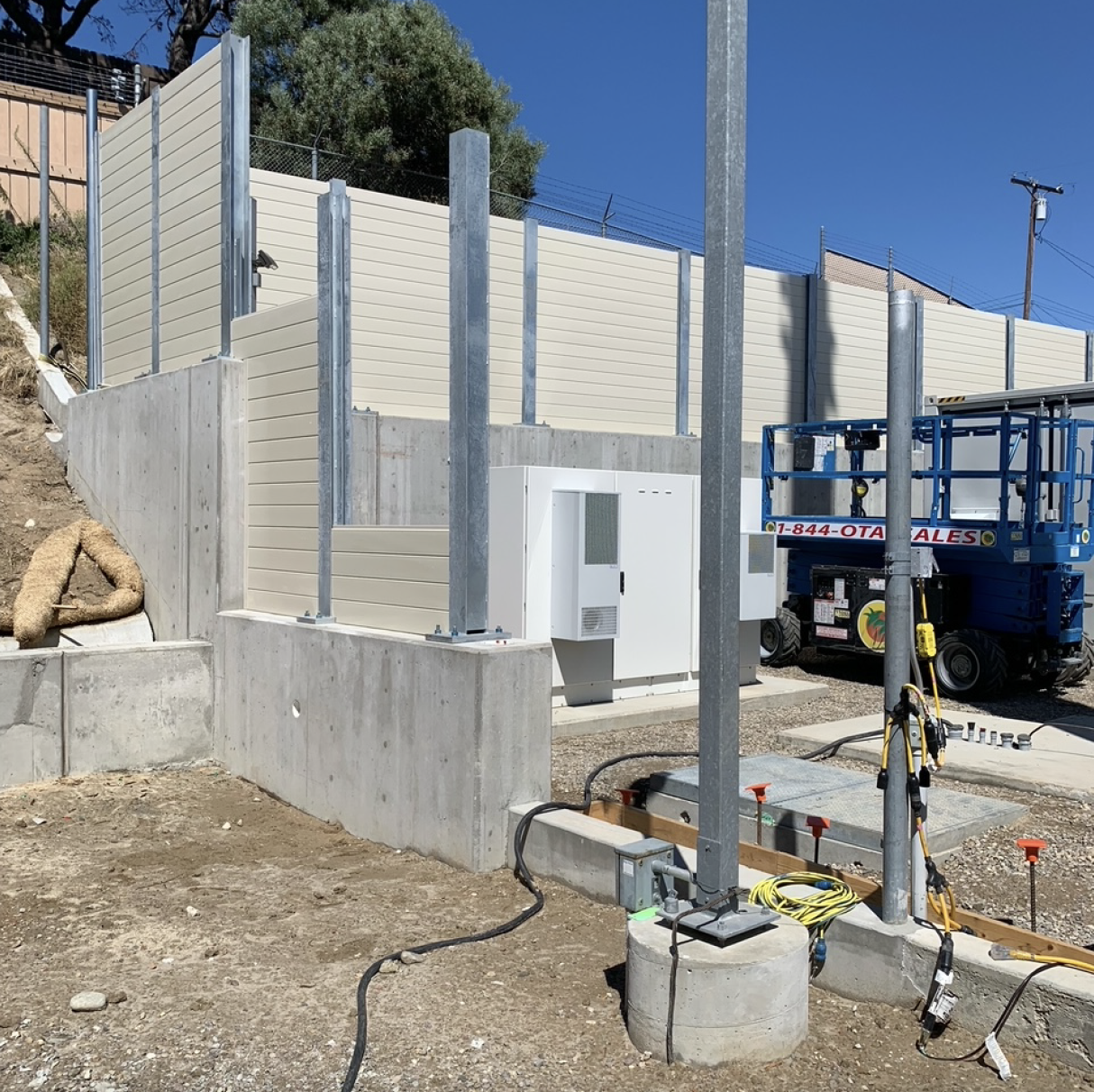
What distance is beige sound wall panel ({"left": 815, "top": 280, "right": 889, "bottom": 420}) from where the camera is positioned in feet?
58.5

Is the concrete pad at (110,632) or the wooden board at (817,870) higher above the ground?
the concrete pad at (110,632)

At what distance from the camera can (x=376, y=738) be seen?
22.5ft

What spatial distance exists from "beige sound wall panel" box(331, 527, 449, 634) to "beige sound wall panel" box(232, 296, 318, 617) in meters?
0.41

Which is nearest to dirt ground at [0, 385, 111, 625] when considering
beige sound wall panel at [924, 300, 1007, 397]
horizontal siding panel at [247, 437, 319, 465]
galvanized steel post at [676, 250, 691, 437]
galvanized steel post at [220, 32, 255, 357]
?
horizontal siding panel at [247, 437, 319, 465]

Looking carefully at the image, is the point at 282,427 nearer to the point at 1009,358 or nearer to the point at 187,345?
the point at 187,345

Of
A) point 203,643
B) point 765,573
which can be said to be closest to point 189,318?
point 203,643

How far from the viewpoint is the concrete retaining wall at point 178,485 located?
8.73m

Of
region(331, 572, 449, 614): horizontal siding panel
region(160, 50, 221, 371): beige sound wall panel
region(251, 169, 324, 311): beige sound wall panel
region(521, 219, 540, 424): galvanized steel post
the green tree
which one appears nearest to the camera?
region(331, 572, 449, 614): horizontal siding panel

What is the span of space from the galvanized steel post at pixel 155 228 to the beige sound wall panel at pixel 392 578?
398cm

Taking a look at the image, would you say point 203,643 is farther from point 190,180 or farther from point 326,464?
point 190,180

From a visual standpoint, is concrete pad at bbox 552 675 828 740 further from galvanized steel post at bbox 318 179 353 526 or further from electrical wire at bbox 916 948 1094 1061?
electrical wire at bbox 916 948 1094 1061

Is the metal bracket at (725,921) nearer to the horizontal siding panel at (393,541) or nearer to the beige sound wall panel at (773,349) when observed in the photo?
the horizontal siding panel at (393,541)

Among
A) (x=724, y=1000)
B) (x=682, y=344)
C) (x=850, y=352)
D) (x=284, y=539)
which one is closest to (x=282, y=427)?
(x=284, y=539)

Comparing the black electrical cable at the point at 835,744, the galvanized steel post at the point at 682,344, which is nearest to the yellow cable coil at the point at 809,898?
the black electrical cable at the point at 835,744
